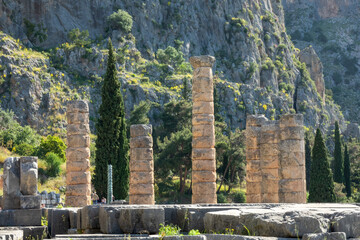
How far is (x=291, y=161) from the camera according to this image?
22250mm

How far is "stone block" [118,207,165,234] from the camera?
10.1 meters

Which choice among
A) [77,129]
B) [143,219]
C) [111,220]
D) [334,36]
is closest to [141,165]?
[77,129]

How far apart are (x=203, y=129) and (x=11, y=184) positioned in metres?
12.7

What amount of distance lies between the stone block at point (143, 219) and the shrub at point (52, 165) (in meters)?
29.8

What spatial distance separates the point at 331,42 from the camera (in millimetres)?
117875

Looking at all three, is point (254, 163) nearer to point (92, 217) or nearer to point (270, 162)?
point (270, 162)

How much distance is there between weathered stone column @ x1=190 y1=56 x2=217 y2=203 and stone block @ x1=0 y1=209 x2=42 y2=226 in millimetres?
12184

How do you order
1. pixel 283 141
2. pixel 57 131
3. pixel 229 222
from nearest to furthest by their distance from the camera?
pixel 229 222
pixel 283 141
pixel 57 131

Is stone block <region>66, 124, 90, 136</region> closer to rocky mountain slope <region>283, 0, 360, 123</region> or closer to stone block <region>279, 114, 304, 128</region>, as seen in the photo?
stone block <region>279, 114, 304, 128</region>

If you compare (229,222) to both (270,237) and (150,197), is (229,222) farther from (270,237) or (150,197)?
(150,197)

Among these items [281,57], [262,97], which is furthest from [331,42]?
[262,97]

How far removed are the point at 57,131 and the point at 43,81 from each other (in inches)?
214

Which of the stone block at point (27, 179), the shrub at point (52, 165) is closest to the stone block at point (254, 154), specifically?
the stone block at point (27, 179)

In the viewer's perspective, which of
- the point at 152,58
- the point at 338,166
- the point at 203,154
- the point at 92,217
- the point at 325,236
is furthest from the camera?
the point at 152,58
